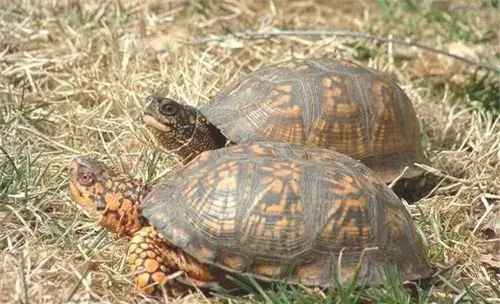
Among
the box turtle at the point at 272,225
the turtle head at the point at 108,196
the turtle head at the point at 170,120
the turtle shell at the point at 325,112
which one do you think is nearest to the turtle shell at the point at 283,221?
the box turtle at the point at 272,225

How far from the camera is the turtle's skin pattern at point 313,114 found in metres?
4.38

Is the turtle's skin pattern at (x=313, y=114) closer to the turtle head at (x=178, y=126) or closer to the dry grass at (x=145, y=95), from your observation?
the turtle head at (x=178, y=126)

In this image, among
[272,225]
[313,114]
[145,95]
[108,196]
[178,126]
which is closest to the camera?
[272,225]

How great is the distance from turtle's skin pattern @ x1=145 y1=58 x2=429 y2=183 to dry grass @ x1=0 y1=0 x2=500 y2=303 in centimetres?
24

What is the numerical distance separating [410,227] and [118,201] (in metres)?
1.15

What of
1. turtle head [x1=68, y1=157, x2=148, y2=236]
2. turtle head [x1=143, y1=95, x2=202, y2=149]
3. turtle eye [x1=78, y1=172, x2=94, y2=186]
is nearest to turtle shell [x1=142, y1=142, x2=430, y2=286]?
turtle head [x1=68, y1=157, x2=148, y2=236]

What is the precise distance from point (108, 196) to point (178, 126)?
38.1 inches

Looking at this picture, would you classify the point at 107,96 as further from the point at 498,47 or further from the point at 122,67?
the point at 498,47

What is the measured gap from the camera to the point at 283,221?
131 inches

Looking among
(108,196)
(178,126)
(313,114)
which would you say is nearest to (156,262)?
(108,196)

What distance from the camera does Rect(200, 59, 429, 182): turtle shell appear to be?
4375 millimetres

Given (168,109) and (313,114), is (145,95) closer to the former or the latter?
(168,109)

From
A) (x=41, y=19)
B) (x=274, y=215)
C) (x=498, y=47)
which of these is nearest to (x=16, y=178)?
(x=274, y=215)

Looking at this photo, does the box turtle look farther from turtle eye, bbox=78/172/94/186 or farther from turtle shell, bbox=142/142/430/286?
turtle eye, bbox=78/172/94/186
